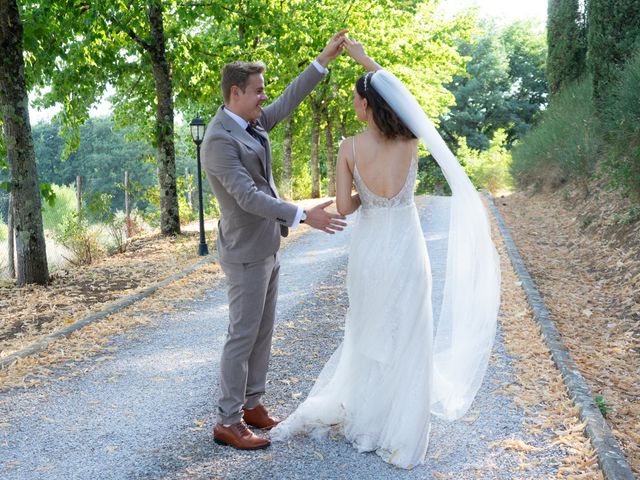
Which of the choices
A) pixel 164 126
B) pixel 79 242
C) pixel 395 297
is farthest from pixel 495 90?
pixel 395 297

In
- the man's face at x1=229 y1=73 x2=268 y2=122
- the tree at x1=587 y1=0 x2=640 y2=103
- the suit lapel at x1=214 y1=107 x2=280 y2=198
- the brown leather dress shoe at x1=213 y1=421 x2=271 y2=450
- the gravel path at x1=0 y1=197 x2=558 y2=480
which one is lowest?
the gravel path at x1=0 y1=197 x2=558 y2=480

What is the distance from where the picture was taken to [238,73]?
3.73 metres

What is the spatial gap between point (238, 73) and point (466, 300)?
2107 mm

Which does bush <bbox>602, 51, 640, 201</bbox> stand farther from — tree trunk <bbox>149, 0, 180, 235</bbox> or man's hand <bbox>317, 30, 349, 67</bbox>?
tree trunk <bbox>149, 0, 180, 235</bbox>

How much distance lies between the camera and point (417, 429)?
150 inches

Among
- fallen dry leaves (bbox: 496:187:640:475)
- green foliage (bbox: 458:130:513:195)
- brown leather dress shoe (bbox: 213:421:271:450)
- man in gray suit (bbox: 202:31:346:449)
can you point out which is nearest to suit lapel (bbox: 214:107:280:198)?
man in gray suit (bbox: 202:31:346:449)

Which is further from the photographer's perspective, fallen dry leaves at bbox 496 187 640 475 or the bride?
fallen dry leaves at bbox 496 187 640 475

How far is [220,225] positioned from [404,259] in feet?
3.88

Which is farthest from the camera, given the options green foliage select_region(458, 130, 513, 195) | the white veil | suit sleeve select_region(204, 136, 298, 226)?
green foliage select_region(458, 130, 513, 195)

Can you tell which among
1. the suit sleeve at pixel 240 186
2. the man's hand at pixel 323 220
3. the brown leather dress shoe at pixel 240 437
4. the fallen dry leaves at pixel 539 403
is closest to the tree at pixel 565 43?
the fallen dry leaves at pixel 539 403

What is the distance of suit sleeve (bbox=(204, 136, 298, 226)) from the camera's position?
142 inches

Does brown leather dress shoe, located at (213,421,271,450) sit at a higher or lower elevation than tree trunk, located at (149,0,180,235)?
lower

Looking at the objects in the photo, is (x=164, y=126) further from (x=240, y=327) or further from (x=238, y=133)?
(x=240, y=327)

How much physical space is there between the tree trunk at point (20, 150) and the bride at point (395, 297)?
21.2 feet
